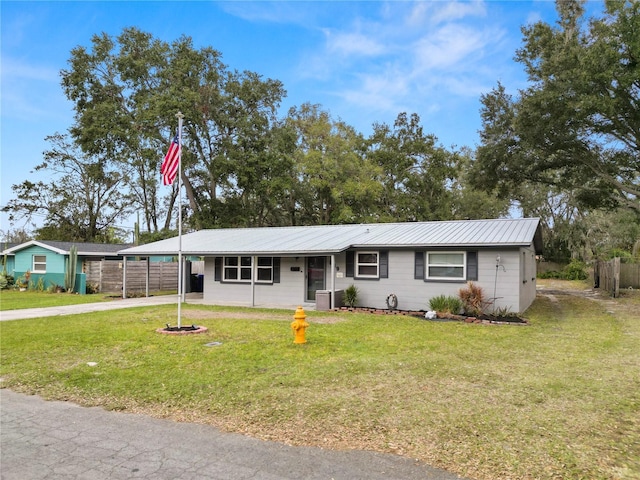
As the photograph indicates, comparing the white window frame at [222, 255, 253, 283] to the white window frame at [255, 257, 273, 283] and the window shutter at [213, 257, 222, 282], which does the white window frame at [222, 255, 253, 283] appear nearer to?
the window shutter at [213, 257, 222, 282]

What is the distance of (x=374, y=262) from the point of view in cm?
1530

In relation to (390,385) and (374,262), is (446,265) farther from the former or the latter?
(390,385)

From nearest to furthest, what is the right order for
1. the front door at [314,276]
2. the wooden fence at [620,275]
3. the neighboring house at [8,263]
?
the front door at [314,276]
the wooden fence at [620,275]
the neighboring house at [8,263]

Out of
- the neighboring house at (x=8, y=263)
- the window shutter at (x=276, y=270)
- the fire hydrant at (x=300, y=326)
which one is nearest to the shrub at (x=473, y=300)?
the fire hydrant at (x=300, y=326)

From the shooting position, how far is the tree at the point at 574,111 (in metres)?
15.6

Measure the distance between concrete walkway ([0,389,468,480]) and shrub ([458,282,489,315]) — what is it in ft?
32.7

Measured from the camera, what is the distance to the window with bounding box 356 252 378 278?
15.3 metres

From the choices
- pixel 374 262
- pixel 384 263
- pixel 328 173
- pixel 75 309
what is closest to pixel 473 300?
pixel 384 263

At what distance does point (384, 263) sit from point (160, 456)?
11.9m

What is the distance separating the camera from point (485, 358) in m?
7.48

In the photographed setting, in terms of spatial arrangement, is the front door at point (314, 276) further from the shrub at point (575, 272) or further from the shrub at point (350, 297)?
the shrub at point (575, 272)

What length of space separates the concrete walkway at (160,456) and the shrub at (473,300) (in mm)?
9955

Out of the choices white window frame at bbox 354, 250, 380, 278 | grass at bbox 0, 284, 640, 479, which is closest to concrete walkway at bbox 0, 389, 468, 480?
grass at bbox 0, 284, 640, 479

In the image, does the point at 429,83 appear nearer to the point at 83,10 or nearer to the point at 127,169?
the point at 83,10
